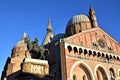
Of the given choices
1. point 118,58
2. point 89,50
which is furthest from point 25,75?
point 118,58

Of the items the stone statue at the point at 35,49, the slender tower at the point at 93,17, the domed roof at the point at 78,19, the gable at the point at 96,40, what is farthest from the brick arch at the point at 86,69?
the domed roof at the point at 78,19

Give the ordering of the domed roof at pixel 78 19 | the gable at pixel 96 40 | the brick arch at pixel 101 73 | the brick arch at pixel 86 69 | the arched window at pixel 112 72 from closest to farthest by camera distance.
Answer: the brick arch at pixel 86 69, the gable at pixel 96 40, the brick arch at pixel 101 73, the arched window at pixel 112 72, the domed roof at pixel 78 19

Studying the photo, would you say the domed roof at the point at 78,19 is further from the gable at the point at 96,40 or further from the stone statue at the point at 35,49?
the stone statue at the point at 35,49

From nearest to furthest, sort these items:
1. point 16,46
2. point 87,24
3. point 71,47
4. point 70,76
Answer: point 70,76 → point 71,47 → point 87,24 → point 16,46

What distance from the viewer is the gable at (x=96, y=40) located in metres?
23.9

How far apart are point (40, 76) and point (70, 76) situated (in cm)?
595

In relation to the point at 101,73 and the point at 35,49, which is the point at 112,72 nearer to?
the point at 101,73

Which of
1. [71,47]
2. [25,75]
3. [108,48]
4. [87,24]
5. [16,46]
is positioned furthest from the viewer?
[16,46]

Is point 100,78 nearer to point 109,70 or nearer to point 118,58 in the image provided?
point 109,70

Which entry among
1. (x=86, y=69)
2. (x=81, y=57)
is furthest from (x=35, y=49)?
(x=86, y=69)

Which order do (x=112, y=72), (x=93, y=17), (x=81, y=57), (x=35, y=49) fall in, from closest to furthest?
(x=35, y=49), (x=81, y=57), (x=112, y=72), (x=93, y=17)

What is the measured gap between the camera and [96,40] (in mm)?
25750

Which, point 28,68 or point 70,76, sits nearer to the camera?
point 28,68

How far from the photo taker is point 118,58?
26422 millimetres
